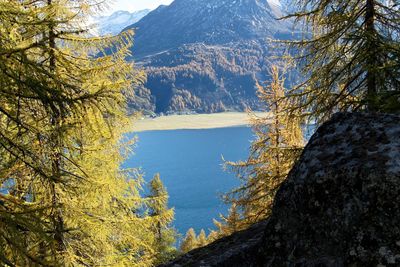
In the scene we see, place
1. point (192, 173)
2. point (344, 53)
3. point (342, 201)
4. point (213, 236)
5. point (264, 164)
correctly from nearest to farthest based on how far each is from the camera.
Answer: point (342, 201)
point (344, 53)
point (264, 164)
point (213, 236)
point (192, 173)

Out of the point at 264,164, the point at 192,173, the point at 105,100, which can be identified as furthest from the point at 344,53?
the point at 192,173

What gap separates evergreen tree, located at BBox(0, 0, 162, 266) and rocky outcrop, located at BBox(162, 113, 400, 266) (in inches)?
99.8

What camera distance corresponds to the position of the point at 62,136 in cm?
530

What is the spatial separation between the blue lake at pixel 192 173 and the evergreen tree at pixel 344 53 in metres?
32.7

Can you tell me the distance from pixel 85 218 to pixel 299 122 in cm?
565

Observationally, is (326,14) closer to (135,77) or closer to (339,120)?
(135,77)

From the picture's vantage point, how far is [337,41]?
370 inches

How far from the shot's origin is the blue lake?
266 ft

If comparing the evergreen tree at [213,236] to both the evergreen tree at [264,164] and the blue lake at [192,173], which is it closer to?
the blue lake at [192,173]

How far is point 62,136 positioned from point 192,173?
11416cm

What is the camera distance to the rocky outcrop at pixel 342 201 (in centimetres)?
280

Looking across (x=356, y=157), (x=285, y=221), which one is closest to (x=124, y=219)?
(x=285, y=221)

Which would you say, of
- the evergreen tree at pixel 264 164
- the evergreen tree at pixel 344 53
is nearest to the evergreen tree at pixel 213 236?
the evergreen tree at pixel 264 164

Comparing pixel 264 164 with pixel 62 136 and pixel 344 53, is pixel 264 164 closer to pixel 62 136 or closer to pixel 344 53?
pixel 344 53
